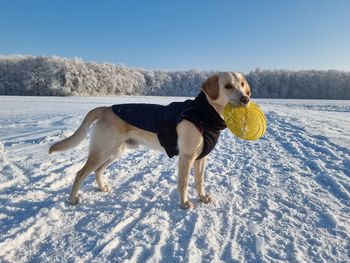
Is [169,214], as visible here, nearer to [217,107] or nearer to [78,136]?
[217,107]

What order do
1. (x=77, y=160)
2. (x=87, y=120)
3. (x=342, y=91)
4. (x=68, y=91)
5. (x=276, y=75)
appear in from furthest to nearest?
(x=276, y=75), (x=342, y=91), (x=68, y=91), (x=77, y=160), (x=87, y=120)

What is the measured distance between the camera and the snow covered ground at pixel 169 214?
3.15 m

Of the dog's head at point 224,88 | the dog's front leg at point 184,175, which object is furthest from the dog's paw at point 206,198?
the dog's head at point 224,88

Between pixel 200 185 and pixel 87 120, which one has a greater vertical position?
pixel 87 120

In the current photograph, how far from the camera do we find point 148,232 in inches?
141

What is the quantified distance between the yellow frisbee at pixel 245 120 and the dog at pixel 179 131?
117 millimetres

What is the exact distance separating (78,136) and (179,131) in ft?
5.02

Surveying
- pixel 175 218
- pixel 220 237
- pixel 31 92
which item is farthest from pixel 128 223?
pixel 31 92

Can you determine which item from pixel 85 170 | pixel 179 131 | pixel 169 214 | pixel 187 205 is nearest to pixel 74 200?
pixel 85 170

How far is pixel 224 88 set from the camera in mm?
4523

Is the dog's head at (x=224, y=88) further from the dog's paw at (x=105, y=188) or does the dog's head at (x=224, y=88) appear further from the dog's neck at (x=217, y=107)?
the dog's paw at (x=105, y=188)

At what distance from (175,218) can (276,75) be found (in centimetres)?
10784

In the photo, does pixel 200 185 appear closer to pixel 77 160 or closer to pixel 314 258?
pixel 314 258

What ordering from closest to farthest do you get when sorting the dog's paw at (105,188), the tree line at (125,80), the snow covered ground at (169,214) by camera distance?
the snow covered ground at (169,214) → the dog's paw at (105,188) → the tree line at (125,80)
